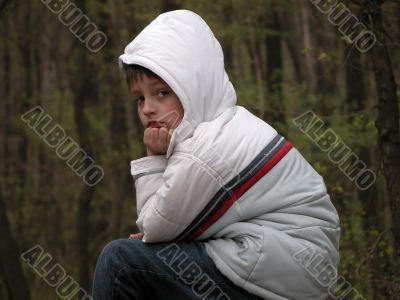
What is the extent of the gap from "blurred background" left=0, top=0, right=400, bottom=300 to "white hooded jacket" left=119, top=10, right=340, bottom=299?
2.12 meters

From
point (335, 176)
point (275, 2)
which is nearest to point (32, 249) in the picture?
point (275, 2)

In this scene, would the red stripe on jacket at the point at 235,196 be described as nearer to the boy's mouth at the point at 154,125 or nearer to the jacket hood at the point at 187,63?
the jacket hood at the point at 187,63

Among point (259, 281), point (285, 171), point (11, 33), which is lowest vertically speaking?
point (259, 281)

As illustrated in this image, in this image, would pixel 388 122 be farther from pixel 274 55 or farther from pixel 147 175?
pixel 274 55

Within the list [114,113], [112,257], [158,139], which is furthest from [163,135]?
[114,113]

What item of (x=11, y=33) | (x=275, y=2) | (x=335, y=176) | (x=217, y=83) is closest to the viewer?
(x=217, y=83)

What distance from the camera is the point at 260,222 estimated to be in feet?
10.7

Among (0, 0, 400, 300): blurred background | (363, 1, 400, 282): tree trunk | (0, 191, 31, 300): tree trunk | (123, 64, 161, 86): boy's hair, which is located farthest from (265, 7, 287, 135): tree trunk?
(123, 64, 161, 86): boy's hair

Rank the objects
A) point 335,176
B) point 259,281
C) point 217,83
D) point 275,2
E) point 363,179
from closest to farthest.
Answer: point 259,281
point 217,83
point 363,179
point 335,176
point 275,2

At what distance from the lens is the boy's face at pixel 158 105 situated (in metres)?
3.50

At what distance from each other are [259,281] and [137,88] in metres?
1.00

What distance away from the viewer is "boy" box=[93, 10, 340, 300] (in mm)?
3195

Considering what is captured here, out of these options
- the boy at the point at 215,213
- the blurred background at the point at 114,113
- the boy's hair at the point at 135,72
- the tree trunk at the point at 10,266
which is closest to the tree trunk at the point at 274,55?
the blurred background at the point at 114,113

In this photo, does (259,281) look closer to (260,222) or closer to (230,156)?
(260,222)
